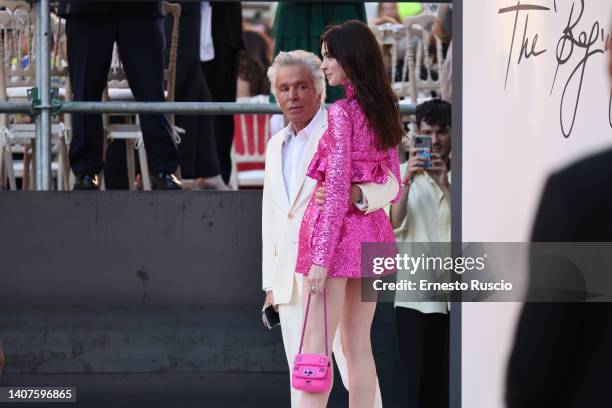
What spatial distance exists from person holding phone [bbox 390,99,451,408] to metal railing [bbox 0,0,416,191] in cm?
59

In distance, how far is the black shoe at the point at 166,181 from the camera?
6.79 meters

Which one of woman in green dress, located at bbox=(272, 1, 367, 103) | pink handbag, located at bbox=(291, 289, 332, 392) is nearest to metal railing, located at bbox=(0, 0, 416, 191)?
woman in green dress, located at bbox=(272, 1, 367, 103)

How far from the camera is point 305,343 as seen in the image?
15.2ft

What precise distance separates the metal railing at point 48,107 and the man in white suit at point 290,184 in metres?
1.05

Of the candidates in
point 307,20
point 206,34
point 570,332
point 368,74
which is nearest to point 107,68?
point 307,20

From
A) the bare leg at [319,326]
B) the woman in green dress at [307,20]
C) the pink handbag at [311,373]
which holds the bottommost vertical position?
the pink handbag at [311,373]

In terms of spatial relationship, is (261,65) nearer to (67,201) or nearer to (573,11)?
(67,201)

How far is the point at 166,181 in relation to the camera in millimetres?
6793

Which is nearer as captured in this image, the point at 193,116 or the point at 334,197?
the point at 334,197

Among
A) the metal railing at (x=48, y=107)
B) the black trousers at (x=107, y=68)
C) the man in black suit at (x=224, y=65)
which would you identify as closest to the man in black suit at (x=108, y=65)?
the black trousers at (x=107, y=68)

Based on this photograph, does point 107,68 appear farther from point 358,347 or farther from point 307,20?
point 358,347

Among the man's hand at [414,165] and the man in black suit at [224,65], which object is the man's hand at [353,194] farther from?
the man in black suit at [224,65]

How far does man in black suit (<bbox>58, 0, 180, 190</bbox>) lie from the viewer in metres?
6.81

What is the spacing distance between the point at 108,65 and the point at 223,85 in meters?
1.77
